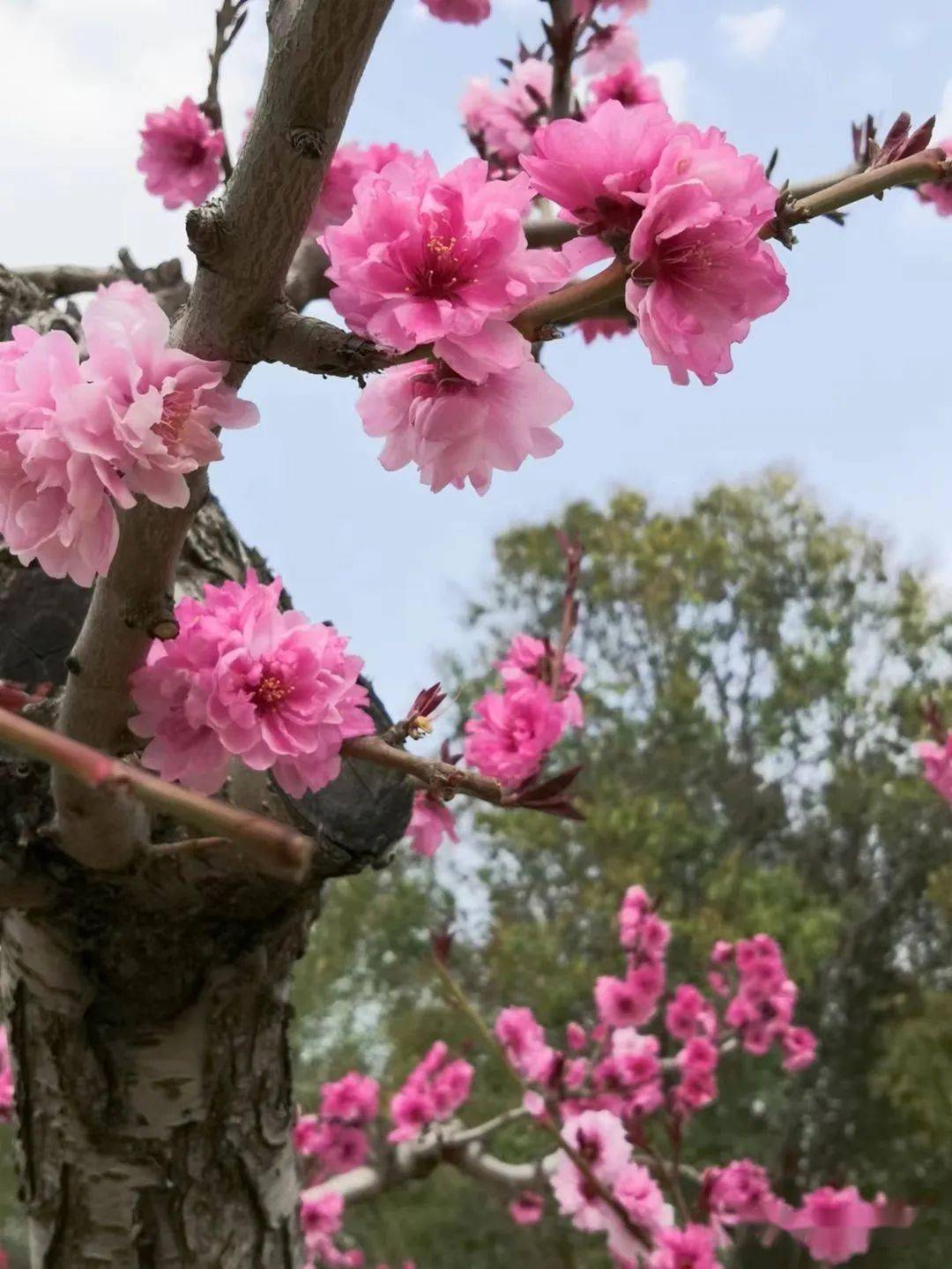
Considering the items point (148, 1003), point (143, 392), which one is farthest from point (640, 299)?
point (148, 1003)

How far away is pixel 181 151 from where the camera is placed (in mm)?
1583

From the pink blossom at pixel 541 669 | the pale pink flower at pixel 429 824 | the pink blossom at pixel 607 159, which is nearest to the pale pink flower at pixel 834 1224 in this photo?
the pink blossom at pixel 541 669

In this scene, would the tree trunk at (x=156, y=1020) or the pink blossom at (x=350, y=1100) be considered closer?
the tree trunk at (x=156, y=1020)

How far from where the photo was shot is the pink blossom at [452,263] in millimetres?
558

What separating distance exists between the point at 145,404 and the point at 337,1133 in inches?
109

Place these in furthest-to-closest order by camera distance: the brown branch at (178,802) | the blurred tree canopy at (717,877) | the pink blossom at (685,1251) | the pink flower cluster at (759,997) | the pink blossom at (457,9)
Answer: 1. the blurred tree canopy at (717,877)
2. the pink flower cluster at (759,997)
3. the pink blossom at (685,1251)
4. the pink blossom at (457,9)
5. the brown branch at (178,802)

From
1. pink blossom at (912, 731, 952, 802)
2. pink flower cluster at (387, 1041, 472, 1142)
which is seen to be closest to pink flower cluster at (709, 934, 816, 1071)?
pink flower cluster at (387, 1041, 472, 1142)

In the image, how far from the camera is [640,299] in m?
0.56

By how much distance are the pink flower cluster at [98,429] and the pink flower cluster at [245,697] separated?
0.16 meters

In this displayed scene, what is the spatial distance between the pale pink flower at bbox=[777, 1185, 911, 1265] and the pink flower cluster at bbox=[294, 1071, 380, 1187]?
110 centimetres

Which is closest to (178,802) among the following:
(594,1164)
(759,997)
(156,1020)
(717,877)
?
(156,1020)

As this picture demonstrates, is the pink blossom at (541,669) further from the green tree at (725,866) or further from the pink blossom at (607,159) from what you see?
the green tree at (725,866)

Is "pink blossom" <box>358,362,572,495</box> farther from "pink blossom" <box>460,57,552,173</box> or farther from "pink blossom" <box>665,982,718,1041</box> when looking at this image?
"pink blossom" <box>665,982,718,1041</box>

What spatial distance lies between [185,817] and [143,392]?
36 centimetres
